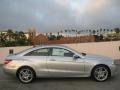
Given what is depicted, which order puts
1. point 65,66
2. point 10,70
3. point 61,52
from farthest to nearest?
1. point 61,52
2. point 10,70
3. point 65,66

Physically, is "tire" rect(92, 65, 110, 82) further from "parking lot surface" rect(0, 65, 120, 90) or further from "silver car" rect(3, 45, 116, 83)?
"parking lot surface" rect(0, 65, 120, 90)

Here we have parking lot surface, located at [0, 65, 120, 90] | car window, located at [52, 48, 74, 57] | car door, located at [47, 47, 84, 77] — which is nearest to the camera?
parking lot surface, located at [0, 65, 120, 90]

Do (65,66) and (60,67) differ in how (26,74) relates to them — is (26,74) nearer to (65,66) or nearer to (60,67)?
(60,67)

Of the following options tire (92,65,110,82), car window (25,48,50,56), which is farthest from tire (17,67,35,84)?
tire (92,65,110,82)

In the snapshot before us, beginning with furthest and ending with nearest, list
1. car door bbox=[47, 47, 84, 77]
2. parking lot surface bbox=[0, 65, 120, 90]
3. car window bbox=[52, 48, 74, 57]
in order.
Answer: car window bbox=[52, 48, 74, 57] < car door bbox=[47, 47, 84, 77] < parking lot surface bbox=[0, 65, 120, 90]

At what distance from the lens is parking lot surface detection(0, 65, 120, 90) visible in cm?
1042

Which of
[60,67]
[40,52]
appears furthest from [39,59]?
[60,67]

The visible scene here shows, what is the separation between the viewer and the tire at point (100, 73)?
37.4 ft

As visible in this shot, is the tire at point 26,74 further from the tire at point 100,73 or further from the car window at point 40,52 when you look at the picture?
the tire at point 100,73

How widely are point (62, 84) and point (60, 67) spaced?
2.23 ft

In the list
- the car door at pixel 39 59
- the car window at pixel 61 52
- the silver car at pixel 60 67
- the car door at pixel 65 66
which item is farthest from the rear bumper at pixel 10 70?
the car window at pixel 61 52

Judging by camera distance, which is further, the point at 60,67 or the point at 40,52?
the point at 40,52

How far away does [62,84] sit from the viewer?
11.1 metres

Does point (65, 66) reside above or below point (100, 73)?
above
